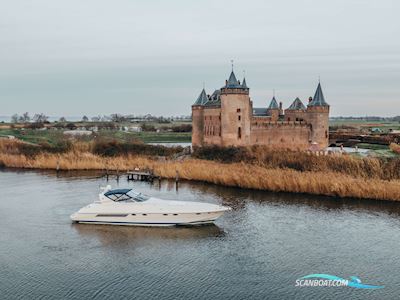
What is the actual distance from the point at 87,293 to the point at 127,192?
7.90m

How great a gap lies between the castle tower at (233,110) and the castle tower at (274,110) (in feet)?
33.9

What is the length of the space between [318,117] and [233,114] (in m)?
11.0

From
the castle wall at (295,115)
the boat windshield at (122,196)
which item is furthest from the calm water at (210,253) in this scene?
the castle wall at (295,115)

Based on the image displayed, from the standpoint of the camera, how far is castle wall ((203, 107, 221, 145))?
48844 millimetres

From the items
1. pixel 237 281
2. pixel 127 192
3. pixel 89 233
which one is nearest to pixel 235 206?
pixel 127 192

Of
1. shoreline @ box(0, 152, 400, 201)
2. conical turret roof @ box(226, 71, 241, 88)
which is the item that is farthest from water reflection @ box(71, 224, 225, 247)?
conical turret roof @ box(226, 71, 241, 88)

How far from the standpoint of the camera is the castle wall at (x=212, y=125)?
48.8 meters

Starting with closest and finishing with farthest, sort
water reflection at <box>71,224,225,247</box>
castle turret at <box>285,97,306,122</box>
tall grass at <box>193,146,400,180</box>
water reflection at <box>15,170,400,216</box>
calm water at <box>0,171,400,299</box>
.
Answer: calm water at <box>0,171,400,299</box> → water reflection at <box>71,224,225,247</box> → water reflection at <box>15,170,400,216</box> → tall grass at <box>193,146,400,180</box> → castle turret at <box>285,97,306,122</box>

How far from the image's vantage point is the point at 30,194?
29688 mm

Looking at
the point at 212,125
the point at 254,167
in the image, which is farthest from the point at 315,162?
the point at 212,125

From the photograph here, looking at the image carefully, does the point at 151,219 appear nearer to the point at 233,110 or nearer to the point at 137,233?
the point at 137,233

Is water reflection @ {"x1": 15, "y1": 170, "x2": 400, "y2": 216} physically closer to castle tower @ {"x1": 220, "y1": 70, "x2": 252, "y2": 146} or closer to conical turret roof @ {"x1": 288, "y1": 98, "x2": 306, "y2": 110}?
castle tower @ {"x1": 220, "y1": 70, "x2": 252, "y2": 146}

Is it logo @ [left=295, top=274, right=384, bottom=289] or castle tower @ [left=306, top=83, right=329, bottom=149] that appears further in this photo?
castle tower @ [left=306, top=83, right=329, bottom=149]

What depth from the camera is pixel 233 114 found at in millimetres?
47031
